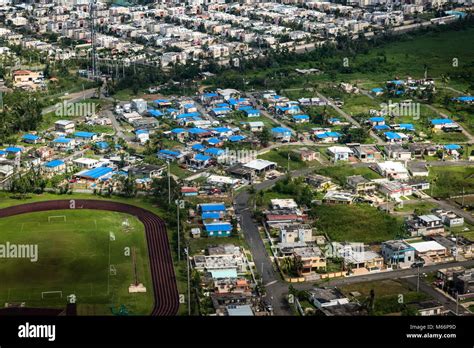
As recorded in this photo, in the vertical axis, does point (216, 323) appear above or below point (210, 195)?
above

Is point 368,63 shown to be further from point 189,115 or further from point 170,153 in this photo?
point 170,153

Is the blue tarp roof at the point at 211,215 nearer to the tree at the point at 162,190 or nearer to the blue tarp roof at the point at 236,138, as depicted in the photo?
the tree at the point at 162,190

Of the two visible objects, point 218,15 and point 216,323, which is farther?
point 218,15

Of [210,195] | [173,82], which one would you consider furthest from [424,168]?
[173,82]

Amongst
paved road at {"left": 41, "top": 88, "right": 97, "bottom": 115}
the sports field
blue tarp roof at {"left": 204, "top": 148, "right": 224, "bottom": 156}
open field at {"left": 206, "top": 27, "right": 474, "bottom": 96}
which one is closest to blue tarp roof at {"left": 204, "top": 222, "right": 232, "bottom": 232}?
the sports field

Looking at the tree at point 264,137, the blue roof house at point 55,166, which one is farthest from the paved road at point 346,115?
the blue roof house at point 55,166

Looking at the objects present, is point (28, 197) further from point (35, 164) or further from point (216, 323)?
point (216, 323)

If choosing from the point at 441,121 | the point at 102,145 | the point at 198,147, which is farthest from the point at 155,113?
the point at 441,121
